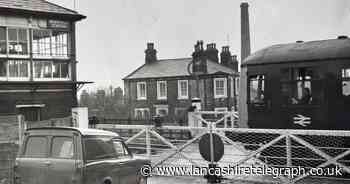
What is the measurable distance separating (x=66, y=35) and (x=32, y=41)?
2.03 metres

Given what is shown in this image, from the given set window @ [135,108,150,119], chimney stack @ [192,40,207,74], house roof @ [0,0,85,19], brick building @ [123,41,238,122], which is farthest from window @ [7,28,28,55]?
window @ [135,108,150,119]

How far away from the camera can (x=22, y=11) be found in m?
18.8

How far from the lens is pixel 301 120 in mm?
10586

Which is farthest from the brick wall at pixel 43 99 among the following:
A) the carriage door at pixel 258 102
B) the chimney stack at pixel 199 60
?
the chimney stack at pixel 199 60

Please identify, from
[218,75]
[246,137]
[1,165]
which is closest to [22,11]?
[1,165]

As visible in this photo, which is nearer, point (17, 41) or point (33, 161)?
point (33, 161)

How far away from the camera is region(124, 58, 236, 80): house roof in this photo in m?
36.3

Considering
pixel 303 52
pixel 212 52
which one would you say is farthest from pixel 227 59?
pixel 303 52

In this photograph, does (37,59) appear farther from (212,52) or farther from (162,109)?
(212,52)

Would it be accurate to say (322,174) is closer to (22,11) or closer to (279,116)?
(279,116)

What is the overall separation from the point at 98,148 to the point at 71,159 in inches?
22.8

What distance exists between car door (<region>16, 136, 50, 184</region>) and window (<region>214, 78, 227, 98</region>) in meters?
28.2

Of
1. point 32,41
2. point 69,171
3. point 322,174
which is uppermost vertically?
point 32,41

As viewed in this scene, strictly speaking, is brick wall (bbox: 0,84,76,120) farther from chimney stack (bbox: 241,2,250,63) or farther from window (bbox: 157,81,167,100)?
chimney stack (bbox: 241,2,250,63)
